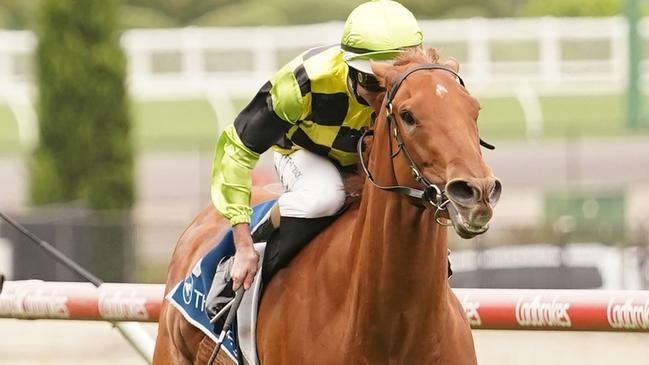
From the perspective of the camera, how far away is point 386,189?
4.04 m

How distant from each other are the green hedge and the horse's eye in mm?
12804

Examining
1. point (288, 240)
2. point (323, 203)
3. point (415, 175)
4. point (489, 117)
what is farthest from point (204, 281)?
point (489, 117)

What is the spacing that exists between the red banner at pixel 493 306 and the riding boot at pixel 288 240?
4.07 feet

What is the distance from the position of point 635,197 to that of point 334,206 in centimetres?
1689

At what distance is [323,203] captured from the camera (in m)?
4.56

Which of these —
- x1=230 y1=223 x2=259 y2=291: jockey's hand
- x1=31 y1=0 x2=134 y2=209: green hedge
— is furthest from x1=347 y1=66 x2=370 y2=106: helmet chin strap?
x1=31 y1=0 x2=134 y2=209: green hedge

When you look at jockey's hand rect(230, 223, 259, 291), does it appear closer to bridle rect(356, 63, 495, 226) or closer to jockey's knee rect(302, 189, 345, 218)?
jockey's knee rect(302, 189, 345, 218)

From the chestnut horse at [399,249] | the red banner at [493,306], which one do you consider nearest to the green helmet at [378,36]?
the chestnut horse at [399,249]

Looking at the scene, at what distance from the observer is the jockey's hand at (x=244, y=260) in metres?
4.56

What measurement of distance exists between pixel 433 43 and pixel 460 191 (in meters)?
23.3

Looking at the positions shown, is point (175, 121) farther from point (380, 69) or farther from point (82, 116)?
point (380, 69)

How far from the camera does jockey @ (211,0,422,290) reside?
448cm

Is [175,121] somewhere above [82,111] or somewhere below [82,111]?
below

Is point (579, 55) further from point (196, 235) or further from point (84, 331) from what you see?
point (196, 235)
